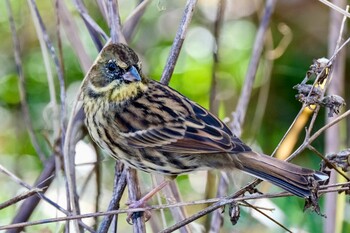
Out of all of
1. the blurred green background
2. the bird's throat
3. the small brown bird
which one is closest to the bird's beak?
the small brown bird

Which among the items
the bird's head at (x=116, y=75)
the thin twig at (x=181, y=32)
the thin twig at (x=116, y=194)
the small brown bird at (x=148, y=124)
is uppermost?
the thin twig at (x=181, y=32)

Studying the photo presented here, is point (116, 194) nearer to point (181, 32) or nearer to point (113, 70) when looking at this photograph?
point (113, 70)

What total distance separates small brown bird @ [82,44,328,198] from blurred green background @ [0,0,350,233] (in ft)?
3.87

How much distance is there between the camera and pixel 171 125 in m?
3.30

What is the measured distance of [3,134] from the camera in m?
4.99

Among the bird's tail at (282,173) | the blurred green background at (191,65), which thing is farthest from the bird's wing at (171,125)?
the blurred green background at (191,65)

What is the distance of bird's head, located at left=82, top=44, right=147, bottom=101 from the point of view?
3139mm

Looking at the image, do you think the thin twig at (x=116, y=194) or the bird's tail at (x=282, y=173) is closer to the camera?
the bird's tail at (x=282, y=173)

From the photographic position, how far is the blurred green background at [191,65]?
4809 millimetres

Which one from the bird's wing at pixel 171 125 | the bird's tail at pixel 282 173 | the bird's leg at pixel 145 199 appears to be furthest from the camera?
the bird's wing at pixel 171 125

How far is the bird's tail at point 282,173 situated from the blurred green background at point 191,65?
141 centimetres

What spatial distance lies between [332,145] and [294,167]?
899mm

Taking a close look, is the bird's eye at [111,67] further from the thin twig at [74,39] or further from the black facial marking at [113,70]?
the thin twig at [74,39]

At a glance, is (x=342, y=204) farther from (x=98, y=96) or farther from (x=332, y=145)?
(x=98, y=96)
